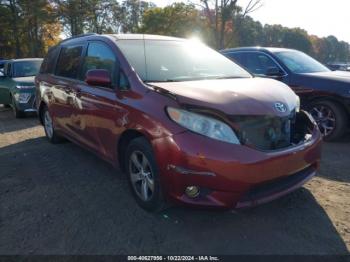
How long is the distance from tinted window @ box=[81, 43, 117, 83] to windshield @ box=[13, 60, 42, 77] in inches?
264

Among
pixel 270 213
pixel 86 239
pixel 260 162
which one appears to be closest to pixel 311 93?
pixel 270 213

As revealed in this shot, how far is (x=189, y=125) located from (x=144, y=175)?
2.66ft

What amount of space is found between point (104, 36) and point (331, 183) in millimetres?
3286

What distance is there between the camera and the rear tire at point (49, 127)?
20.2ft

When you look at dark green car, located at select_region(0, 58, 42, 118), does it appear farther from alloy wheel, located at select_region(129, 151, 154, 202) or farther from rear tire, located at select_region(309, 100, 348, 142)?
rear tire, located at select_region(309, 100, 348, 142)

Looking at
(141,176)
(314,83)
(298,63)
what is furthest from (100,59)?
(298,63)

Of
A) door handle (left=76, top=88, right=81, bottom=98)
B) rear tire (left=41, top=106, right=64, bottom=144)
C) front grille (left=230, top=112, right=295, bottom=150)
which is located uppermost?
door handle (left=76, top=88, right=81, bottom=98)

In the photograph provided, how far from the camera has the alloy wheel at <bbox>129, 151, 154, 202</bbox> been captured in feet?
11.1

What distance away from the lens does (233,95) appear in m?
3.22

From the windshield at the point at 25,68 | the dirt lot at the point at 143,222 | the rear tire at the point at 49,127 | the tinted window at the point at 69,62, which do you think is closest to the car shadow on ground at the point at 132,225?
the dirt lot at the point at 143,222

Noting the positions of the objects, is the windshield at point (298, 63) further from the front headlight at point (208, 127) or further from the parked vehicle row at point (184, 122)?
the front headlight at point (208, 127)

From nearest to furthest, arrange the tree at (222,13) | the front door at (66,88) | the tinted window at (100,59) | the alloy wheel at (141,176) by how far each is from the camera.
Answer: the alloy wheel at (141,176)
the tinted window at (100,59)
the front door at (66,88)
the tree at (222,13)

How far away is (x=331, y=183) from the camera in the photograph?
4219mm

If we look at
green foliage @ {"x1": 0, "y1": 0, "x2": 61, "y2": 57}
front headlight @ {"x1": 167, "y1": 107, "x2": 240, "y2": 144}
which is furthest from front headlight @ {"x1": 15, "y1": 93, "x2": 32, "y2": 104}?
green foliage @ {"x1": 0, "y1": 0, "x2": 61, "y2": 57}
